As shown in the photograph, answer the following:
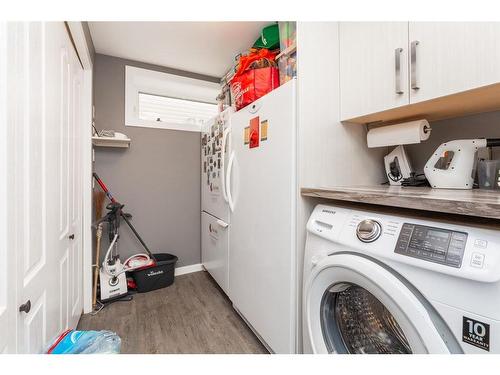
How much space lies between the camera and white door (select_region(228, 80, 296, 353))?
Answer: 48.8 inches

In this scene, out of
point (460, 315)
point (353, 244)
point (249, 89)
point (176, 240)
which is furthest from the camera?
point (176, 240)

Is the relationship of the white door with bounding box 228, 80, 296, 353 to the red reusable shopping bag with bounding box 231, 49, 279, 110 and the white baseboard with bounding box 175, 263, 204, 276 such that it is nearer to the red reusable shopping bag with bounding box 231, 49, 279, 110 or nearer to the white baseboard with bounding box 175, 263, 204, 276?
the red reusable shopping bag with bounding box 231, 49, 279, 110

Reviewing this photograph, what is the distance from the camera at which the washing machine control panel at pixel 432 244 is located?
63 centimetres

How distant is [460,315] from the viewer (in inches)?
23.8

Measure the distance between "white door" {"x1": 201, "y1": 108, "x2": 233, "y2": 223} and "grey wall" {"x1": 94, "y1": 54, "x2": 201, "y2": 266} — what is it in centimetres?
20

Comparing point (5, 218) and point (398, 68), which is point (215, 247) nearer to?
point (5, 218)

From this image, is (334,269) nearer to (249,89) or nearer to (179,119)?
(249,89)

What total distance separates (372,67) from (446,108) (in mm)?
397

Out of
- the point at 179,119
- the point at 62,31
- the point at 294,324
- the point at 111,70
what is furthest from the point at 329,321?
the point at 111,70

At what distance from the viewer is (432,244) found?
68 centimetres

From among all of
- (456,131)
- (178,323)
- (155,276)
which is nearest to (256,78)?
(456,131)

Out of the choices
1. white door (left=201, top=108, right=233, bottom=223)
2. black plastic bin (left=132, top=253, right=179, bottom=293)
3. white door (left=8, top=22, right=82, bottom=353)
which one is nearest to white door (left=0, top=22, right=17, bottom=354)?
white door (left=8, top=22, right=82, bottom=353)

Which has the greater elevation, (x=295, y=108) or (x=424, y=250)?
(x=295, y=108)
